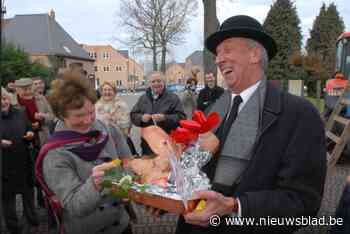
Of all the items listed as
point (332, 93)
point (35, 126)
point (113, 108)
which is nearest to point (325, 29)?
point (332, 93)

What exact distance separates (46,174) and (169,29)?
110ft

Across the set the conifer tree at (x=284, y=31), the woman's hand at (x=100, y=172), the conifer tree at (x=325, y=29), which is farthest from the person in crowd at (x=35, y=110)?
the conifer tree at (x=325, y=29)

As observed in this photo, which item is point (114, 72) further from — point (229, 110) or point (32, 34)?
point (229, 110)

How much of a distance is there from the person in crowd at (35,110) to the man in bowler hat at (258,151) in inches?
159

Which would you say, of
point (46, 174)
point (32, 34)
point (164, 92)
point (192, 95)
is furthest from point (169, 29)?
point (46, 174)

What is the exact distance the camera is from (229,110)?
6.52ft

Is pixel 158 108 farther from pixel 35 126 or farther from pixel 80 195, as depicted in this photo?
pixel 80 195

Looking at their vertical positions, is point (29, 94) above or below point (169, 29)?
below

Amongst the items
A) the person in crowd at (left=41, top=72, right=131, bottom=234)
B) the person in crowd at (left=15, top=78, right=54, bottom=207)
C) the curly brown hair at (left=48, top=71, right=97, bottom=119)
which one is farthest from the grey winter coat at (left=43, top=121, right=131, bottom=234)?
the person in crowd at (left=15, top=78, right=54, bottom=207)

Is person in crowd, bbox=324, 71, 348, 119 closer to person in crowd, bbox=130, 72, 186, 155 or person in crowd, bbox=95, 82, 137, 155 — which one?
person in crowd, bbox=130, 72, 186, 155

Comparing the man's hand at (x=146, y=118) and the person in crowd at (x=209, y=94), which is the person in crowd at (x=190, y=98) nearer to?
the person in crowd at (x=209, y=94)

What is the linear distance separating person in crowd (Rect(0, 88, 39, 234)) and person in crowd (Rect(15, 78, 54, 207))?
56 centimetres

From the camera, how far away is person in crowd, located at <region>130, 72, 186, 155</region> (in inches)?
217

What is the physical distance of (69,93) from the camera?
2.26 metres
